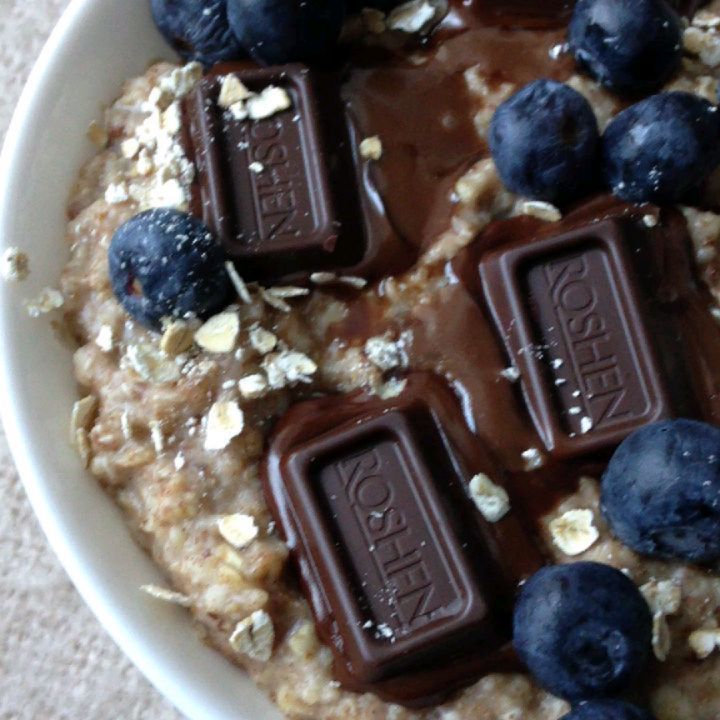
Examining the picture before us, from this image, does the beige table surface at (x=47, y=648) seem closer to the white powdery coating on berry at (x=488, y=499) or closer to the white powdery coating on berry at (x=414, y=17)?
the white powdery coating on berry at (x=488, y=499)

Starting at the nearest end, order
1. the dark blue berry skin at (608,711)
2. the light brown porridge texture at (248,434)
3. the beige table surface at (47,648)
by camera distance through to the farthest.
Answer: the dark blue berry skin at (608,711) → the light brown porridge texture at (248,434) → the beige table surface at (47,648)

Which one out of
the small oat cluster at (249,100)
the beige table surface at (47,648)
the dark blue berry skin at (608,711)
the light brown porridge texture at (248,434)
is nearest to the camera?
the dark blue berry skin at (608,711)

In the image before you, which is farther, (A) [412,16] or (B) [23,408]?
(A) [412,16]

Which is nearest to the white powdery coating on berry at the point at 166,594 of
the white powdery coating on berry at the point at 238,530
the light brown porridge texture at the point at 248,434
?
the light brown porridge texture at the point at 248,434

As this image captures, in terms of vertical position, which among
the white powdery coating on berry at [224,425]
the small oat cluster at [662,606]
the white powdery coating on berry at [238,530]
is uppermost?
the white powdery coating on berry at [224,425]

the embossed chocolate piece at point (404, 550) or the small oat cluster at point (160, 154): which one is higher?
the small oat cluster at point (160, 154)

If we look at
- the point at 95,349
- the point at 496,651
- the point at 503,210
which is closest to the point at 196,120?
the point at 95,349

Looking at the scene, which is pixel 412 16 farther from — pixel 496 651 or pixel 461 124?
pixel 496 651
